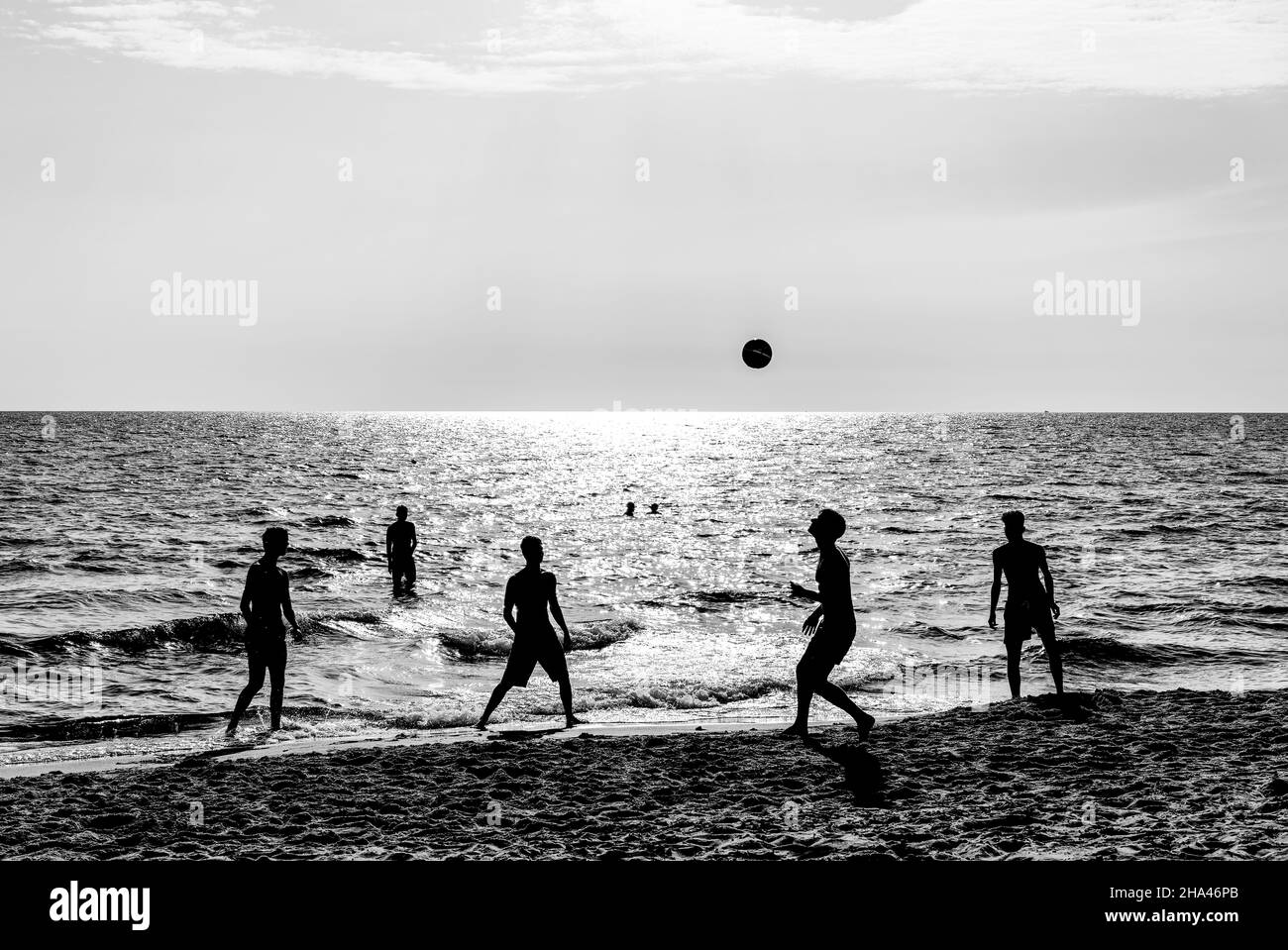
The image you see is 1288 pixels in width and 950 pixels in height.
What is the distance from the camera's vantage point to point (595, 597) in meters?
22.2

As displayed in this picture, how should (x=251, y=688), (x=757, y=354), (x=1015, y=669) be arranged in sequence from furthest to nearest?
1. (x=757, y=354)
2. (x=1015, y=669)
3. (x=251, y=688)

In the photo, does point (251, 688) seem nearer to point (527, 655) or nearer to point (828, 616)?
point (527, 655)

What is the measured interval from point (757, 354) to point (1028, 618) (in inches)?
191

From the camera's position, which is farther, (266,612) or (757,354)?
(757,354)

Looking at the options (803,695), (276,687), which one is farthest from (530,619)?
(276,687)

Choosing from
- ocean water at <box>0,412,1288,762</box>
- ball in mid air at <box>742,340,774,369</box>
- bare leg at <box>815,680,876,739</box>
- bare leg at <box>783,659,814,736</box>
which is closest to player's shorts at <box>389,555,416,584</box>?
ocean water at <box>0,412,1288,762</box>

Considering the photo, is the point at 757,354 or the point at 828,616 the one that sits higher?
the point at 757,354

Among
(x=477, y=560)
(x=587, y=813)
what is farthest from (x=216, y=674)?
(x=477, y=560)

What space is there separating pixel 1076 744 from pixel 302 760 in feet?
21.1

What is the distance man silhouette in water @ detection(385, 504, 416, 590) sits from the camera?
2161 cm

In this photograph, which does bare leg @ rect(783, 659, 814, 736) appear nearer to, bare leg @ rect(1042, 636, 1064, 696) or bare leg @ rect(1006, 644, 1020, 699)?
bare leg @ rect(1006, 644, 1020, 699)
